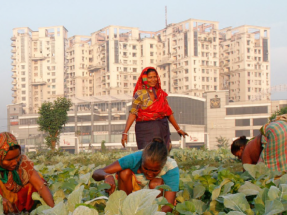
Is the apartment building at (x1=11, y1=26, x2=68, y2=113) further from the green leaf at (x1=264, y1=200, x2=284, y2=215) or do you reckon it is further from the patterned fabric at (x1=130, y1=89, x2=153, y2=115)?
the green leaf at (x1=264, y1=200, x2=284, y2=215)

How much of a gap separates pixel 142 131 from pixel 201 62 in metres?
82.2

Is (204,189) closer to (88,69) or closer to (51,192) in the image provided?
(51,192)

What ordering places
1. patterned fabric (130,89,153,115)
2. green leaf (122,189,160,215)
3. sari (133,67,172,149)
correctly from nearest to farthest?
1. green leaf (122,189,160,215)
2. sari (133,67,172,149)
3. patterned fabric (130,89,153,115)

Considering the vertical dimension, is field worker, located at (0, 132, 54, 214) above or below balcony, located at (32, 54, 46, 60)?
below

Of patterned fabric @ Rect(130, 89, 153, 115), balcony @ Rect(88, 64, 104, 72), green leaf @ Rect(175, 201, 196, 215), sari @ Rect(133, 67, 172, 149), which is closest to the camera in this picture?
green leaf @ Rect(175, 201, 196, 215)

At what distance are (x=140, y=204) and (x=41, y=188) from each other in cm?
160

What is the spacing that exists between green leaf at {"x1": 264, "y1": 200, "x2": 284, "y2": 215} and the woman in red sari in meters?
2.80

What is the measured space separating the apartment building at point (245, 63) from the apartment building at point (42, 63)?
135 ft

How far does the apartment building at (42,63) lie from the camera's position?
9694 centimetres

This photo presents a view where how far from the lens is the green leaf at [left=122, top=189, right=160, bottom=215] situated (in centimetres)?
145

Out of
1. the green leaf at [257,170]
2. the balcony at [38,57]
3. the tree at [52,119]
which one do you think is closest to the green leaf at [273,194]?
the green leaf at [257,170]

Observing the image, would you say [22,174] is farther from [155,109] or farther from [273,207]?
[155,109]

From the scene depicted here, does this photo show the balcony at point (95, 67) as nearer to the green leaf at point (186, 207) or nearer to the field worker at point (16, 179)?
the field worker at point (16, 179)

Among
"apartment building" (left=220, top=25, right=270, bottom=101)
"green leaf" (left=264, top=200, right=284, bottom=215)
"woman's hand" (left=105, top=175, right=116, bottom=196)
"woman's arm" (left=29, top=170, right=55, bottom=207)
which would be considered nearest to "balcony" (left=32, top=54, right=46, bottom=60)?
"apartment building" (left=220, top=25, right=270, bottom=101)
